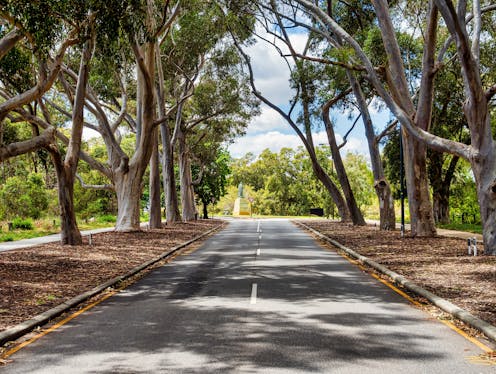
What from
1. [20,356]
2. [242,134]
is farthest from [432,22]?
[242,134]

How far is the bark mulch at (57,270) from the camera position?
9.77 meters

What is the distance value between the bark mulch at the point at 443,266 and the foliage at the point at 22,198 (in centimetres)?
2544

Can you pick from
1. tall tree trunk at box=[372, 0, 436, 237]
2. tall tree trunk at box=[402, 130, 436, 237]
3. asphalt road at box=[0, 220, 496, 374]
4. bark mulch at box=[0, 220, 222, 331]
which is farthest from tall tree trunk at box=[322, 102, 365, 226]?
asphalt road at box=[0, 220, 496, 374]

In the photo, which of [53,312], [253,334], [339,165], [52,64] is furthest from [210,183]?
[253,334]

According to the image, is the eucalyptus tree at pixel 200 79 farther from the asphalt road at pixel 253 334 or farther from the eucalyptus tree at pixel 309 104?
the asphalt road at pixel 253 334

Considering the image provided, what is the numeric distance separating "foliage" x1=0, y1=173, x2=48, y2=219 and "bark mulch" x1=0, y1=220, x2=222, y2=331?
61.3ft

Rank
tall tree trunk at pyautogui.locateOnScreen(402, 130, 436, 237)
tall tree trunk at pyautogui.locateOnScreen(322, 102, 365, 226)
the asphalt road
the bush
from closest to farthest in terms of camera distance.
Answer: the asphalt road < tall tree trunk at pyautogui.locateOnScreen(402, 130, 436, 237) < the bush < tall tree trunk at pyautogui.locateOnScreen(322, 102, 365, 226)

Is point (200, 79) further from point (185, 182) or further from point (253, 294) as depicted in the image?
point (253, 294)

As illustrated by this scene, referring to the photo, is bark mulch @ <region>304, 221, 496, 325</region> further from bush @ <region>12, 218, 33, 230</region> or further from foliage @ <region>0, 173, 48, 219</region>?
foliage @ <region>0, 173, 48, 219</region>

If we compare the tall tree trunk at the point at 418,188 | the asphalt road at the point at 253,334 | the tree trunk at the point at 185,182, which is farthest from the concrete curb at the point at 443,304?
the tree trunk at the point at 185,182

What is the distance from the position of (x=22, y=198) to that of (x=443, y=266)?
32004mm

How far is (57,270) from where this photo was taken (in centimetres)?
1411

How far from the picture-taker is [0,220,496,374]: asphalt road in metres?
6.18

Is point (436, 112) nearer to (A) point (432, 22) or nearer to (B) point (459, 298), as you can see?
(A) point (432, 22)
